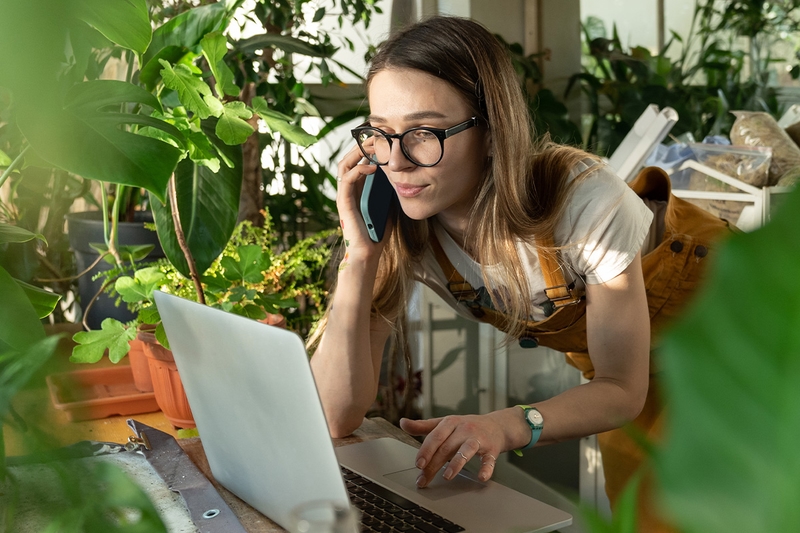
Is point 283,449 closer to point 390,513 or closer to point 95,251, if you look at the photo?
point 390,513

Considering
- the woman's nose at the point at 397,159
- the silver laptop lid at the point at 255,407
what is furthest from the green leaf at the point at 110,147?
the woman's nose at the point at 397,159

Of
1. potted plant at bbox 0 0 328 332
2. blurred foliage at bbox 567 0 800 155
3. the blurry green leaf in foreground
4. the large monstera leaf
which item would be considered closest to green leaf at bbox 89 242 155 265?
potted plant at bbox 0 0 328 332

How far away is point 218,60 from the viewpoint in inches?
44.7

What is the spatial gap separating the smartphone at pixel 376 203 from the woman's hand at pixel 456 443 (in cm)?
45

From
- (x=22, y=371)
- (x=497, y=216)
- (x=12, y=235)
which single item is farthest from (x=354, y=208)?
(x=22, y=371)

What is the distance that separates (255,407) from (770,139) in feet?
5.91

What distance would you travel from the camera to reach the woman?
3.89 feet

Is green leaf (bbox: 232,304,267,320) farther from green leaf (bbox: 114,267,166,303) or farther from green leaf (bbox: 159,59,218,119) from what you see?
green leaf (bbox: 159,59,218,119)

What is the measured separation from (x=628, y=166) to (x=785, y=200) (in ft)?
6.26

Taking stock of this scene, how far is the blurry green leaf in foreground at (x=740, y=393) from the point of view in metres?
0.11

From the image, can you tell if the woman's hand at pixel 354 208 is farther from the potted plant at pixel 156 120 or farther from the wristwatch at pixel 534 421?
the wristwatch at pixel 534 421

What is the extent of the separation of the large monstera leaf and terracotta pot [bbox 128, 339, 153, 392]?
0.56 ft

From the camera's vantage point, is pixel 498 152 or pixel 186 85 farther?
pixel 498 152

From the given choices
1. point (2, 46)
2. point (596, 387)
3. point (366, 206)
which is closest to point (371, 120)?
point (366, 206)
